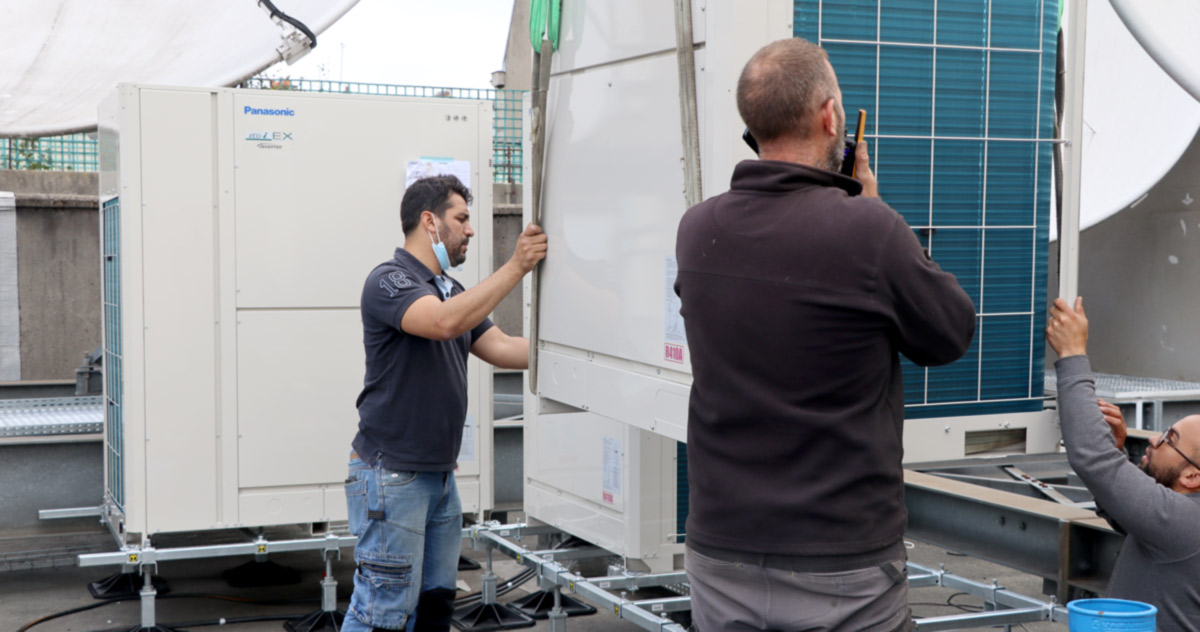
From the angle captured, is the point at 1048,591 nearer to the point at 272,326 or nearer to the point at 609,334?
the point at 609,334

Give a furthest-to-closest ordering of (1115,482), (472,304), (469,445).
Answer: (469,445) → (472,304) → (1115,482)

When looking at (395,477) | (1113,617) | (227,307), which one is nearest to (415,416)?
(395,477)

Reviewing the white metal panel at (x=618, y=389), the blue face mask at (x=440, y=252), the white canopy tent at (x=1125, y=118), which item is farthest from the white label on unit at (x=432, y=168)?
the white canopy tent at (x=1125, y=118)

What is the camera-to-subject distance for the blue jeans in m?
3.65

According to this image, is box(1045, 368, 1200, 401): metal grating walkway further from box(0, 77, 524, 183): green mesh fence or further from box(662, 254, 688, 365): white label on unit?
box(0, 77, 524, 183): green mesh fence

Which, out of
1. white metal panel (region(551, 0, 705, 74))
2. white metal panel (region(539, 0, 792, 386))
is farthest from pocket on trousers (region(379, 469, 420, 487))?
white metal panel (region(551, 0, 705, 74))

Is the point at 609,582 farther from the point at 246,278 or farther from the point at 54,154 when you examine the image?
the point at 54,154

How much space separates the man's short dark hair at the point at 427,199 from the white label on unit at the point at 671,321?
1.18 meters

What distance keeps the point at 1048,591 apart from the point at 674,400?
157 centimetres

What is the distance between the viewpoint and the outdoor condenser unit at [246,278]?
16.5 ft

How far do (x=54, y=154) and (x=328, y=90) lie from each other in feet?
9.23

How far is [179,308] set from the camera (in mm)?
5094

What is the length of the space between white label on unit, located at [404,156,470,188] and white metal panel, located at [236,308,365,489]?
Answer: 698mm

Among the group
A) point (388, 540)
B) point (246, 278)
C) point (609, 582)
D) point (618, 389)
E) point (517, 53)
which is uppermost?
point (517, 53)
